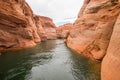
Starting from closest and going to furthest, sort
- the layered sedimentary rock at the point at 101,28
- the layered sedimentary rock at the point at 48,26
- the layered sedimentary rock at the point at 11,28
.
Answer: the layered sedimentary rock at the point at 101,28
the layered sedimentary rock at the point at 11,28
the layered sedimentary rock at the point at 48,26

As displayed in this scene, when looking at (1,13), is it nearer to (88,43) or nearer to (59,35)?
(88,43)

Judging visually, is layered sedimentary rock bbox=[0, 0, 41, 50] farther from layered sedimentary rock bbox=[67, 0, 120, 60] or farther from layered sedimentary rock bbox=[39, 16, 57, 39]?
layered sedimentary rock bbox=[39, 16, 57, 39]

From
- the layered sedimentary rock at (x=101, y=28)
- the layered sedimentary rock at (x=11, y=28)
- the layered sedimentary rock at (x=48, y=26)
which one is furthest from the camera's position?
the layered sedimentary rock at (x=48, y=26)

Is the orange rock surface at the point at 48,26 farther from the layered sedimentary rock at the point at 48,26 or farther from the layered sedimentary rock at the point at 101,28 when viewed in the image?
the layered sedimentary rock at the point at 101,28

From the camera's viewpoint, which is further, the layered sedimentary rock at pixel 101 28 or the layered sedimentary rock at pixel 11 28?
the layered sedimentary rock at pixel 11 28

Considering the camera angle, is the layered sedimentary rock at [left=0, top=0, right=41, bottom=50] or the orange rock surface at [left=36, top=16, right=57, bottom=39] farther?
the orange rock surface at [left=36, top=16, right=57, bottom=39]

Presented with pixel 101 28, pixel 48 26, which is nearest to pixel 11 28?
pixel 101 28

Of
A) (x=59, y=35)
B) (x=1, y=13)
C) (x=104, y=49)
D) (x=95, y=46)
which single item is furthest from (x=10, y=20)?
(x=59, y=35)

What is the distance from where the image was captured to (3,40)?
73.4ft

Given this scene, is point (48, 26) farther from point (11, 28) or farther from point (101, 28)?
point (101, 28)

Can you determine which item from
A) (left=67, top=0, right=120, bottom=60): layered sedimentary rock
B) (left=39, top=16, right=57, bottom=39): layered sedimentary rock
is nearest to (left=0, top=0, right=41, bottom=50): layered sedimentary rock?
(left=67, top=0, right=120, bottom=60): layered sedimentary rock

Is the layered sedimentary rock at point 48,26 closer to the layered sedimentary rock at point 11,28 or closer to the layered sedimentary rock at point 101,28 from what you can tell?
the layered sedimentary rock at point 11,28

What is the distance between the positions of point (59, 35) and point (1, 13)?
148 feet

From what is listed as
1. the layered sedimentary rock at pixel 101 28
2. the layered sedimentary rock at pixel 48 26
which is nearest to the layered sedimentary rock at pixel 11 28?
the layered sedimentary rock at pixel 101 28
